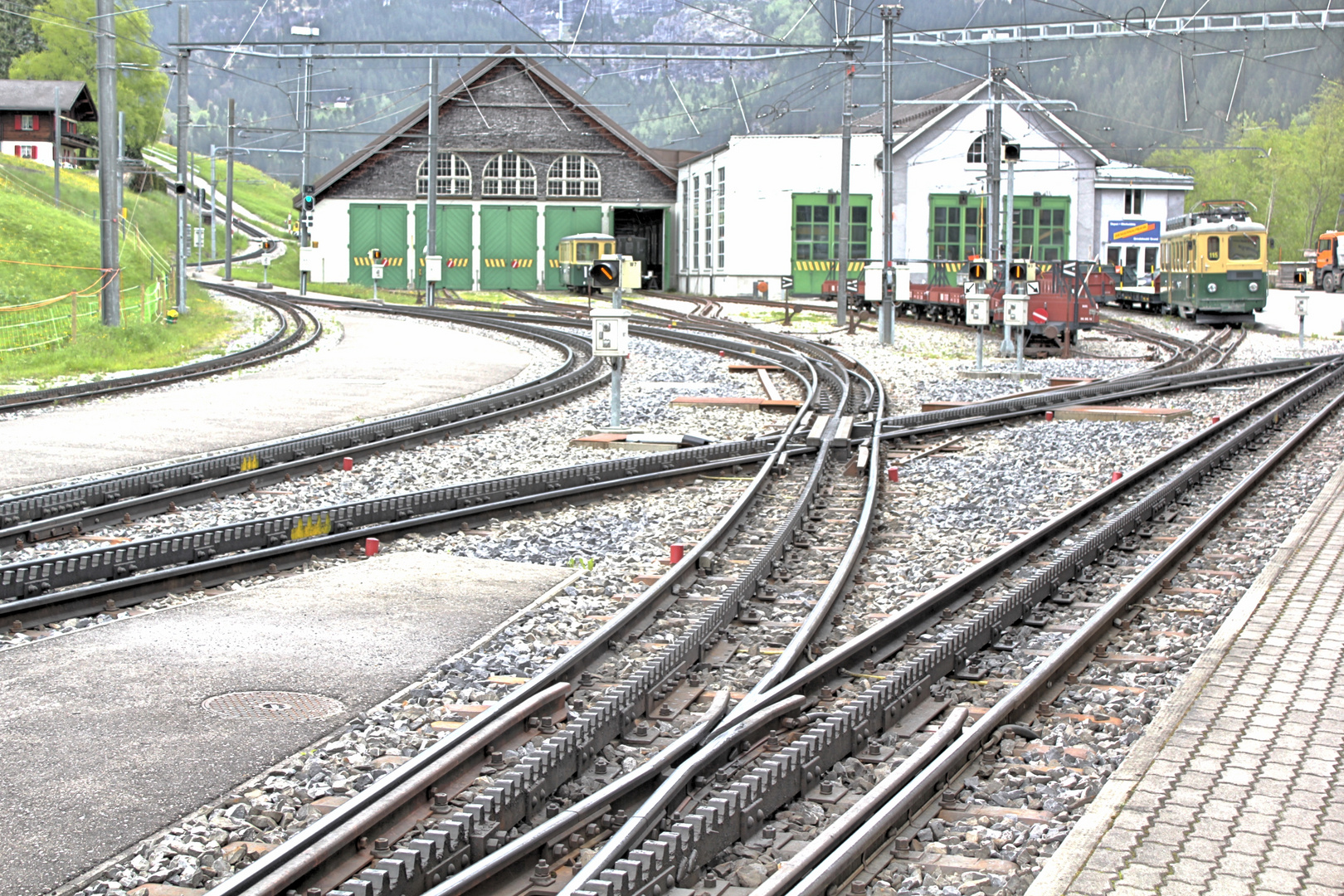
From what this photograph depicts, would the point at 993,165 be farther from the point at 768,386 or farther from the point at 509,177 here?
the point at 509,177

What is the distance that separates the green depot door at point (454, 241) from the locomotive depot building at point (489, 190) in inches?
1.5

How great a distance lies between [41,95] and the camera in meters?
81.1

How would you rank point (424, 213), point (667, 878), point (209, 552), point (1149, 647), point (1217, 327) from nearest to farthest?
1. point (667, 878)
2. point (1149, 647)
3. point (209, 552)
4. point (1217, 327)
5. point (424, 213)

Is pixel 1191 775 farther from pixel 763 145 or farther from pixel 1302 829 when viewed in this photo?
pixel 763 145

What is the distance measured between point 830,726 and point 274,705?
7.92ft

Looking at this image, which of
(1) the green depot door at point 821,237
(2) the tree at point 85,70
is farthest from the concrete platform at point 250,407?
(2) the tree at point 85,70

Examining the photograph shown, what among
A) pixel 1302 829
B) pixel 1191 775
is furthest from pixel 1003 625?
pixel 1302 829

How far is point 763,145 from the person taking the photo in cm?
5666

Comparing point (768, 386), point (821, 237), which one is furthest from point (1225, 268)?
point (768, 386)

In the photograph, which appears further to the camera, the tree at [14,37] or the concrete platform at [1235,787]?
the tree at [14,37]

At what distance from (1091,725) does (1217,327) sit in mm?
39830

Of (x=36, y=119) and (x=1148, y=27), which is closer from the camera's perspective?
(x=1148, y=27)

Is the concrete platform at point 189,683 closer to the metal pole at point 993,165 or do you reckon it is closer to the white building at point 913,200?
the metal pole at point 993,165

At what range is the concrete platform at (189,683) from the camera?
16.0ft
